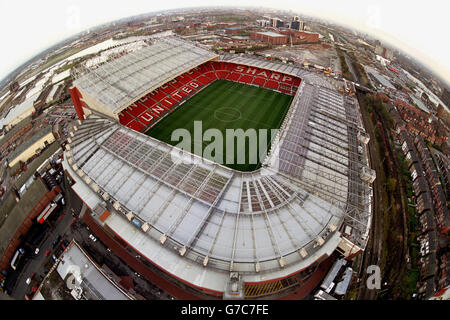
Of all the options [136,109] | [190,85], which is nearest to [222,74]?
[190,85]

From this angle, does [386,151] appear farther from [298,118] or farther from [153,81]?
[153,81]

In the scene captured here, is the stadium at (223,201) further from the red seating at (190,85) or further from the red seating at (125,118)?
the red seating at (190,85)

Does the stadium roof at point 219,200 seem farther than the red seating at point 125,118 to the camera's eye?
No

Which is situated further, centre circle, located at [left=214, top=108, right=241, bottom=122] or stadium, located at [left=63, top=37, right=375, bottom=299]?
centre circle, located at [left=214, top=108, right=241, bottom=122]

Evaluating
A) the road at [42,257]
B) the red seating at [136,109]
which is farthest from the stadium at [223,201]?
the road at [42,257]

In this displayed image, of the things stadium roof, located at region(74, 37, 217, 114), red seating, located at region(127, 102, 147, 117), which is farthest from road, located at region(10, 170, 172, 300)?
A: red seating, located at region(127, 102, 147, 117)

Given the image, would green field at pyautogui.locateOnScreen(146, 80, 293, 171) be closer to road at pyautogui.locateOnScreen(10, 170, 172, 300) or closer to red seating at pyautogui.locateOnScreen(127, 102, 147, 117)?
red seating at pyautogui.locateOnScreen(127, 102, 147, 117)

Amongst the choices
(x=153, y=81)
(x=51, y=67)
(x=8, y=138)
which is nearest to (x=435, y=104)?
(x=153, y=81)
